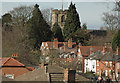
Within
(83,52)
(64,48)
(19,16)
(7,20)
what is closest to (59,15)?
(7,20)

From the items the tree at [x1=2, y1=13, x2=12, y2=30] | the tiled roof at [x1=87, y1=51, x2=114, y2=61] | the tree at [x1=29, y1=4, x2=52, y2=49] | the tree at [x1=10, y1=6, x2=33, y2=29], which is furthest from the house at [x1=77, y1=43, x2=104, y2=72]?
the tree at [x1=2, y1=13, x2=12, y2=30]

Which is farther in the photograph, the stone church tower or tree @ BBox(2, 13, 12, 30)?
the stone church tower

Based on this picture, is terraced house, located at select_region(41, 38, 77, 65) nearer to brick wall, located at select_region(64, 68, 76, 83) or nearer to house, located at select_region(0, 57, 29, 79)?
house, located at select_region(0, 57, 29, 79)

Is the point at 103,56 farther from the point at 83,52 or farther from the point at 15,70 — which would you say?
the point at 15,70

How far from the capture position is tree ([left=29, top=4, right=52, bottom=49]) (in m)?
47.5

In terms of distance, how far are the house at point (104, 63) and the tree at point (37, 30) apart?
34.3 ft

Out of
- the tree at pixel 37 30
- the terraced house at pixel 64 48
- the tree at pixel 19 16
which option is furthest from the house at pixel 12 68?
the tree at pixel 19 16

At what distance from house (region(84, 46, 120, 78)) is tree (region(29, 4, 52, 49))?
10.5 m

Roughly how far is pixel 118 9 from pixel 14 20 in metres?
28.1

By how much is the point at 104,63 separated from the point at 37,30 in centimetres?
1615

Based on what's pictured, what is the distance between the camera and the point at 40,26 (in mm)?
48531

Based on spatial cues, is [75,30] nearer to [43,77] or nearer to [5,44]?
[5,44]

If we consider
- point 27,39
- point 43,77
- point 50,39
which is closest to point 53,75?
point 43,77

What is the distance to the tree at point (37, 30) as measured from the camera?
47500 mm
